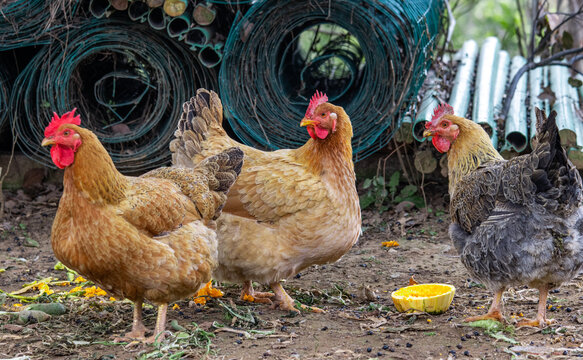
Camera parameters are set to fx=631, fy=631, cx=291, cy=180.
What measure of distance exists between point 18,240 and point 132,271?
3229mm

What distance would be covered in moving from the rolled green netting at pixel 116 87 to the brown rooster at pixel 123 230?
9.18 feet

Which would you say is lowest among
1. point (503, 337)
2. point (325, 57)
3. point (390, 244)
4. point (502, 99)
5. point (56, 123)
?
point (503, 337)

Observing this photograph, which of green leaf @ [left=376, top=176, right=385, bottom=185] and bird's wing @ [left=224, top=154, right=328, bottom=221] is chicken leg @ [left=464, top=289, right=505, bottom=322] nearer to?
bird's wing @ [left=224, top=154, right=328, bottom=221]

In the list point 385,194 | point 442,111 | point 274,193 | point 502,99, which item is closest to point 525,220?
point 442,111

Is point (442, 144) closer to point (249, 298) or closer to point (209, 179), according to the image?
point (209, 179)

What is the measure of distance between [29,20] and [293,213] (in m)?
3.61

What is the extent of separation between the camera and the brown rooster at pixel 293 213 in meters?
4.52

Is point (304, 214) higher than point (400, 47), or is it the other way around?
point (400, 47)

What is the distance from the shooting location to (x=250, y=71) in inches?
256

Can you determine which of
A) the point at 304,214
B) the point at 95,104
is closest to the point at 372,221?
the point at 304,214

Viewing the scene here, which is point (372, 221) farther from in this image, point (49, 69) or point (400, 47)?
point (49, 69)

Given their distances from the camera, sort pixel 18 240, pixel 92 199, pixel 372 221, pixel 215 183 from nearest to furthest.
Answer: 1. pixel 92 199
2. pixel 215 183
3. pixel 18 240
4. pixel 372 221

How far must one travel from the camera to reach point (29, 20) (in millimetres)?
6270

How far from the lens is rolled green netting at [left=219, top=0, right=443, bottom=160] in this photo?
245 inches
